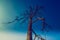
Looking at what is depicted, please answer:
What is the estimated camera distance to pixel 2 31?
1.84 meters

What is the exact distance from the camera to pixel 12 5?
182 cm

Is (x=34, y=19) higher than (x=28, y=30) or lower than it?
higher

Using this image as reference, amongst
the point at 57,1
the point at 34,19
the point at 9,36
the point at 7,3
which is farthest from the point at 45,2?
the point at 9,36

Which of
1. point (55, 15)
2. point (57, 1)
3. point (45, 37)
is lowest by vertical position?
point (45, 37)

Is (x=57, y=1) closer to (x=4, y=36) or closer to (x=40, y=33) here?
(x=40, y=33)

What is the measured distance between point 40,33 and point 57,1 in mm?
460

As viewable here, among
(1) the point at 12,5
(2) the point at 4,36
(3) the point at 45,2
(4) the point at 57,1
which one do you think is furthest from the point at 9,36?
(4) the point at 57,1

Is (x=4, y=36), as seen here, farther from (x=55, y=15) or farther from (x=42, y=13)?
(x=55, y=15)

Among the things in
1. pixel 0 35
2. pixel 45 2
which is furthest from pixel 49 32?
pixel 0 35

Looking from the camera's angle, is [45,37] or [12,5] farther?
[12,5]

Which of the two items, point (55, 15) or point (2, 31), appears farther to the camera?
point (2, 31)

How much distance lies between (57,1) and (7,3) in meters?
0.67

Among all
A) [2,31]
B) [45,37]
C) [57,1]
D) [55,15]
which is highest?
[57,1]

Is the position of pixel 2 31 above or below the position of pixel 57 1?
below
